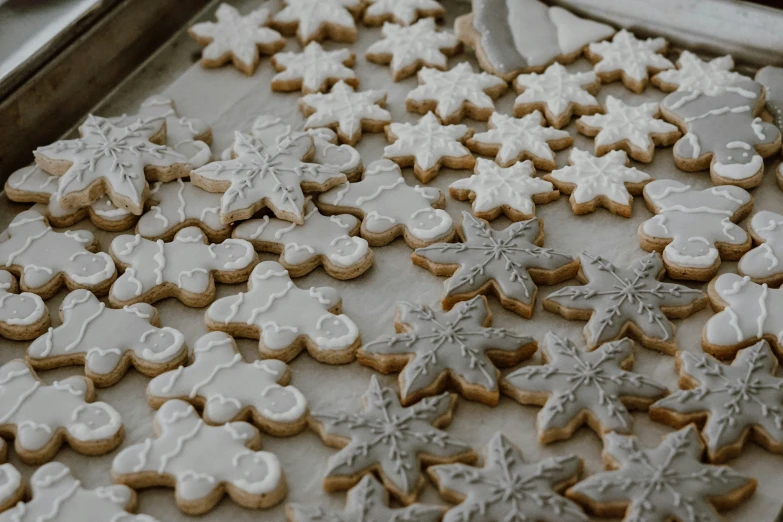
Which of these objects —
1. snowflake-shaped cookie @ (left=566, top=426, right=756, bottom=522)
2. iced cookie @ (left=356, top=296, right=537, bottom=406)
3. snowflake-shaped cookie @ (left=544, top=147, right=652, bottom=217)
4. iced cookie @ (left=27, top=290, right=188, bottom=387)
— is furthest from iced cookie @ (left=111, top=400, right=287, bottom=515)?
snowflake-shaped cookie @ (left=544, top=147, right=652, bottom=217)

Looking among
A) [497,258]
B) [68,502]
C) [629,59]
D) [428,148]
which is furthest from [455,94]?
[68,502]

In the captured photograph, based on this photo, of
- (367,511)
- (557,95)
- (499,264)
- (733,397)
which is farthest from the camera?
(557,95)

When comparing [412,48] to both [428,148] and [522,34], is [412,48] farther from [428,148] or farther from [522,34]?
[428,148]

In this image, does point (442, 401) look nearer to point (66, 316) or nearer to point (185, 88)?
point (66, 316)

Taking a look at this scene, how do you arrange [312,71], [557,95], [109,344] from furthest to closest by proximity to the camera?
1. [312,71]
2. [557,95]
3. [109,344]

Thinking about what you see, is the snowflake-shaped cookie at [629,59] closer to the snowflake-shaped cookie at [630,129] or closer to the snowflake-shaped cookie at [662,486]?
the snowflake-shaped cookie at [630,129]

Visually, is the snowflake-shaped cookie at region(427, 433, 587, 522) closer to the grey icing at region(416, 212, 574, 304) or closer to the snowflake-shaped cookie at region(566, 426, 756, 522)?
the snowflake-shaped cookie at region(566, 426, 756, 522)

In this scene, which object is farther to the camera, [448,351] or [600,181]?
[600,181]
